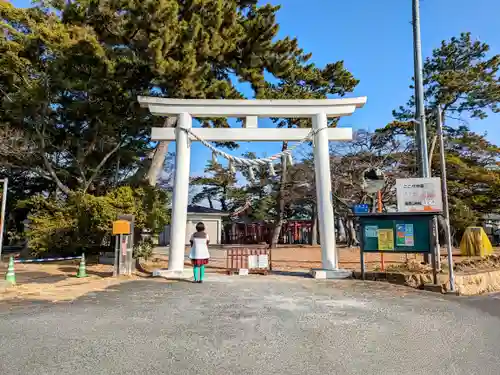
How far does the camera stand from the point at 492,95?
75.8 ft

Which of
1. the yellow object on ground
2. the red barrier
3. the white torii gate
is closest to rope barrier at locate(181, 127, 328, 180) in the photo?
the white torii gate

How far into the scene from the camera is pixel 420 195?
9484 mm

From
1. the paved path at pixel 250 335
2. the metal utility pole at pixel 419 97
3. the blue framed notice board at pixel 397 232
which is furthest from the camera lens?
the metal utility pole at pixel 419 97

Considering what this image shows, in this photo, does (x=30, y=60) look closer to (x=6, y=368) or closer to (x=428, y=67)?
(x=6, y=368)

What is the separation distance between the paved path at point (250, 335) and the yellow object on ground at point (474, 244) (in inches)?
372

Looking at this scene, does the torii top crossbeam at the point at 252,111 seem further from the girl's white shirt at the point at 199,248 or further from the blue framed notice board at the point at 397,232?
the girl's white shirt at the point at 199,248

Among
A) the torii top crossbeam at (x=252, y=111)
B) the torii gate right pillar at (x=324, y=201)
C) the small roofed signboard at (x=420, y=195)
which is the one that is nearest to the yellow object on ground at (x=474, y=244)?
the small roofed signboard at (x=420, y=195)

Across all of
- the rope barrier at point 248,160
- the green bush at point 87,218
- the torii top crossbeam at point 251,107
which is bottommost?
the green bush at point 87,218

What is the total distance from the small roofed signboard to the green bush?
7.91 m

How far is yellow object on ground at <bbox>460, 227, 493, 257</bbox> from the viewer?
15539 millimetres

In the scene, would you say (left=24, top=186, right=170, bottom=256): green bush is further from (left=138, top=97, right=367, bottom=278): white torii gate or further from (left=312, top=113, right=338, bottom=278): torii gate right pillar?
(left=312, top=113, right=338, bottom=278): torii gate right pillar

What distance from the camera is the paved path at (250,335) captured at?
3.69 m

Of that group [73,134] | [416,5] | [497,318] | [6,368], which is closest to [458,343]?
[497,318]

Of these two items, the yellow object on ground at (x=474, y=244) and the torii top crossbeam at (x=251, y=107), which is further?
the yellow object on ground at (x=474, y=244)
